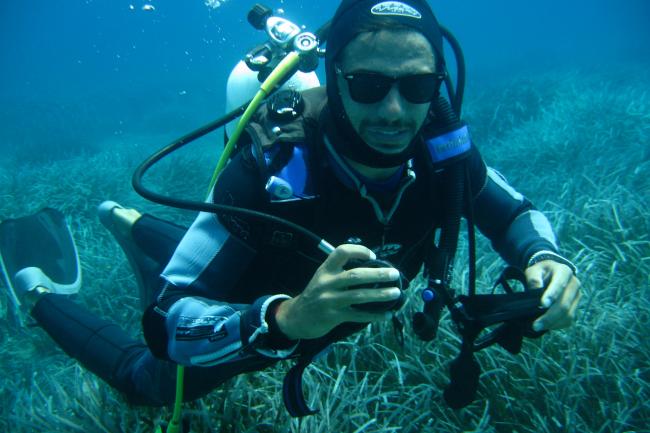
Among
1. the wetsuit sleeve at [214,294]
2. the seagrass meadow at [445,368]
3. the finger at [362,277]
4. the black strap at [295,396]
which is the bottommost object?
the seagrass meadow at [445,368]

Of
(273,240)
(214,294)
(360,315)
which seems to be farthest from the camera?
(214,294)

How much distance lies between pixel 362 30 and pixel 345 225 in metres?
0.91

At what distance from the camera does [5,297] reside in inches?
190

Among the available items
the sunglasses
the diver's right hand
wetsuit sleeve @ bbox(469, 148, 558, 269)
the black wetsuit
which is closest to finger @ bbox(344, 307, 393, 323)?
the diver's right hand

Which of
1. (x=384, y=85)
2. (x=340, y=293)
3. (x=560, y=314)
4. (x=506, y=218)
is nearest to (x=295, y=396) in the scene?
(x=340, y=293)

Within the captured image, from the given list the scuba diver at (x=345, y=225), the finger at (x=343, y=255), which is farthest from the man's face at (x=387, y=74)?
the finger at (x=343, y=255)

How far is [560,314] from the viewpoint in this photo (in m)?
1.55

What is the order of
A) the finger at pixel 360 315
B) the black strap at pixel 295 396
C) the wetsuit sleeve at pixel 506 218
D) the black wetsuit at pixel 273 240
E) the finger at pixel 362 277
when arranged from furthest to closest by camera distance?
the wetsuit sleeve at pixel 506 218 < the black strap at pixel 295 396 < the black wetsuit at pixel 273 240 < the finger at pixel 360 315 < the finger at pixel 362 277

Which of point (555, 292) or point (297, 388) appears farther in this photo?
point (297, 388)

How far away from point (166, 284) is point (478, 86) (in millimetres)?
18889

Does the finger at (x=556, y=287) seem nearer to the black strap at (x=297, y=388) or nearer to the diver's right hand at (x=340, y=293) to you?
the diver's right hand at (x=340, y=293)

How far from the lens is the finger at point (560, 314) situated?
1.54 metres

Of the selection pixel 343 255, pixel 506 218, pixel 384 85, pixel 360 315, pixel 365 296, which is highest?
pixel 384 85

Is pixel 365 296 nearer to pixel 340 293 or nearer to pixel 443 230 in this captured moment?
pixel 340 293
